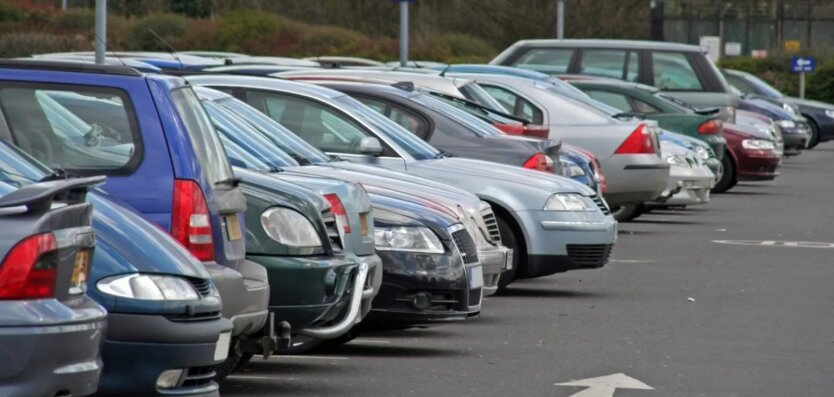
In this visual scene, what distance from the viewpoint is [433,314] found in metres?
9.85

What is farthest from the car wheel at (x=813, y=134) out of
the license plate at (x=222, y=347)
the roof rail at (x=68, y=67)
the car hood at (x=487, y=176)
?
the license plate at (x=222, y=347)

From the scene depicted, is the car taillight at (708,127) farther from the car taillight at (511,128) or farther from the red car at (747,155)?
the car taillight at (511,128)

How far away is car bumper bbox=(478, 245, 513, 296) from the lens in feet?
36.1

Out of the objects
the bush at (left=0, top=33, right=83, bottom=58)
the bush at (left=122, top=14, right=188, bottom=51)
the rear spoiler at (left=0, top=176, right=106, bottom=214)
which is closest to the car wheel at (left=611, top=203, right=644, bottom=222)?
the bush at (left=0, top=33, right=83, bottom=58)

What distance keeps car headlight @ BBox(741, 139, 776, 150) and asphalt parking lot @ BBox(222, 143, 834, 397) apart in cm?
831

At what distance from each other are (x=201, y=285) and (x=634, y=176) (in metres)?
12.4

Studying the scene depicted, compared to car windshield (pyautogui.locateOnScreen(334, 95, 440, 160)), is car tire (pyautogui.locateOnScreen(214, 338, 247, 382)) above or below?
below

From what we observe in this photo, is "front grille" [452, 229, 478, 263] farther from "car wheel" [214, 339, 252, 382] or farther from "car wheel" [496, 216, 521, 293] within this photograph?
"car wheel" [496, 216, 521, 293]

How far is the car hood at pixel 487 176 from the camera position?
12375 mm

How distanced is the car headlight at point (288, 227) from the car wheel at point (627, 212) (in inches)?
486

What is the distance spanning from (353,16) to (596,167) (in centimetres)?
4757

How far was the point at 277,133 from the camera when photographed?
34.6 ft

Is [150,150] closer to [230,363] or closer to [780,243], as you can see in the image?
[230,363]

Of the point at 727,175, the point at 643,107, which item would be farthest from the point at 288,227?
the point at 727,175
